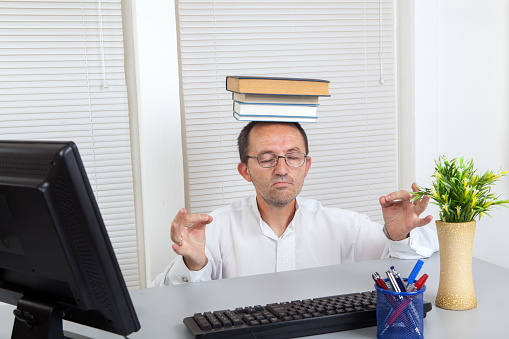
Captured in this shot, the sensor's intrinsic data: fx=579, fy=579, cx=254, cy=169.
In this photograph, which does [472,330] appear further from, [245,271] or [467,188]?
[245,271]

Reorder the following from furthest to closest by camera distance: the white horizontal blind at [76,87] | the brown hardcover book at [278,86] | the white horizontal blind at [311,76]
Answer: the white horizontal blind at [311,76] → the white horizontal blind at [76,87] → the brown hardcover book at [278,86]

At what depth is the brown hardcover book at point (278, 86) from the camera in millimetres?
2027

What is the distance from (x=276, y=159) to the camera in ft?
6.89

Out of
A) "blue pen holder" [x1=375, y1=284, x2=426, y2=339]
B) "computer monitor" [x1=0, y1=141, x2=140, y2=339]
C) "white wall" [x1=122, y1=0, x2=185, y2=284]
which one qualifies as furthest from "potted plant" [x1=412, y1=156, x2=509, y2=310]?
"white wall" [x1=122, y1=0, x2=185, y2=284]

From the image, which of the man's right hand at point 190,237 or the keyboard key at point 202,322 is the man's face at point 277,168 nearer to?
the man's right hand at point 190,237

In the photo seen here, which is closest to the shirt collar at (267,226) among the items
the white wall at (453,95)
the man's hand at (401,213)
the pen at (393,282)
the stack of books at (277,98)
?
the stack of books at (277,98)

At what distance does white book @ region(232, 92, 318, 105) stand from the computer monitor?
110cm

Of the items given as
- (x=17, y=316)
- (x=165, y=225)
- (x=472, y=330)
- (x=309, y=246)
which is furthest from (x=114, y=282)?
(x=165, y=225)

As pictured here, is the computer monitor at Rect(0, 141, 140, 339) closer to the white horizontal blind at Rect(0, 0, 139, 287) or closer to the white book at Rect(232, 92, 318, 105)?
the white book at Rect(232, 92, 318, 105)

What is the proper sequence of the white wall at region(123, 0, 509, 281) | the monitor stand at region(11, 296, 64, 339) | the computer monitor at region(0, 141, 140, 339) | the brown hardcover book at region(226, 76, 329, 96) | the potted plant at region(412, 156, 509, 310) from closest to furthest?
the computer monitor at region(0, 141, 140, 339), the monitor stand at region(11, 296, 64, 339), the potted plant at region(412, 156, 509, 310), the brown hardcover book at region(226, 76, 329, 96), the white wall at region(123, 0, 509, 281)

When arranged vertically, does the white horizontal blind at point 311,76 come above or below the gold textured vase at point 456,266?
above

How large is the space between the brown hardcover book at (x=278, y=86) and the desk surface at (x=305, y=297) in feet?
2.13

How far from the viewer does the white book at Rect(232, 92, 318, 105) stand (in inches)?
81.8

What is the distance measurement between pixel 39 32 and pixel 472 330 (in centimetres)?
219
